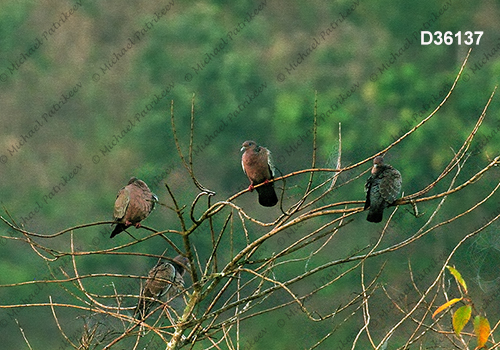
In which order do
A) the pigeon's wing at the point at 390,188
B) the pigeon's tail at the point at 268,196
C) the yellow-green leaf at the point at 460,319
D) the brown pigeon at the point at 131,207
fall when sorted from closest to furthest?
the yellow-green leaf at the point at 460,319 < the pigeon's wing at the point at 390,188 < the brown pigeon at the point at 131,207 < the pigeon's tail at the point at 268,196

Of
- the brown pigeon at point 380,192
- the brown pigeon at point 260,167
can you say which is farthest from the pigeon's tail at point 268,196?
the brown pigeon at point 380,192

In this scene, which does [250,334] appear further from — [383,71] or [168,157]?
[383,71]

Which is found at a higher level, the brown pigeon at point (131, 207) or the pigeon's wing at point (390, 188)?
the pigeon's wing at point (390, 188)

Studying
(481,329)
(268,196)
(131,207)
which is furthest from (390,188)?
(481,329)

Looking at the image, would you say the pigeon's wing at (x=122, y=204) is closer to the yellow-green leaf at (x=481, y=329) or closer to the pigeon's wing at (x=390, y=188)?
the pigeon's wing at (x=390, y=188)

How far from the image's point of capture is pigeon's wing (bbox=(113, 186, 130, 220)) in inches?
103

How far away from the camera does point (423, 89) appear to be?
1069cm

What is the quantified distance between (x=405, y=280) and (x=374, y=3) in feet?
13.0

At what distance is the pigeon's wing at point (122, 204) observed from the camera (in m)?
2.63

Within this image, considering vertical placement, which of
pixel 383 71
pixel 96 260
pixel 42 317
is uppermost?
pixel 383 71

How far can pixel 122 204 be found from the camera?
2646 mm

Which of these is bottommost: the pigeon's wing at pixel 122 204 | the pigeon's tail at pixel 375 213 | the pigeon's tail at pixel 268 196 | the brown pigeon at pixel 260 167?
the pigeon's wing at pixel 122 204

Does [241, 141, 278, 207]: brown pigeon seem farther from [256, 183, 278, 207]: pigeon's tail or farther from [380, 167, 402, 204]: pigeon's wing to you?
[380, 167, 402, 204]: pigeon's wing

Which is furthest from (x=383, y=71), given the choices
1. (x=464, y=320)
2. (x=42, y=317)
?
(x=464, y=320)
